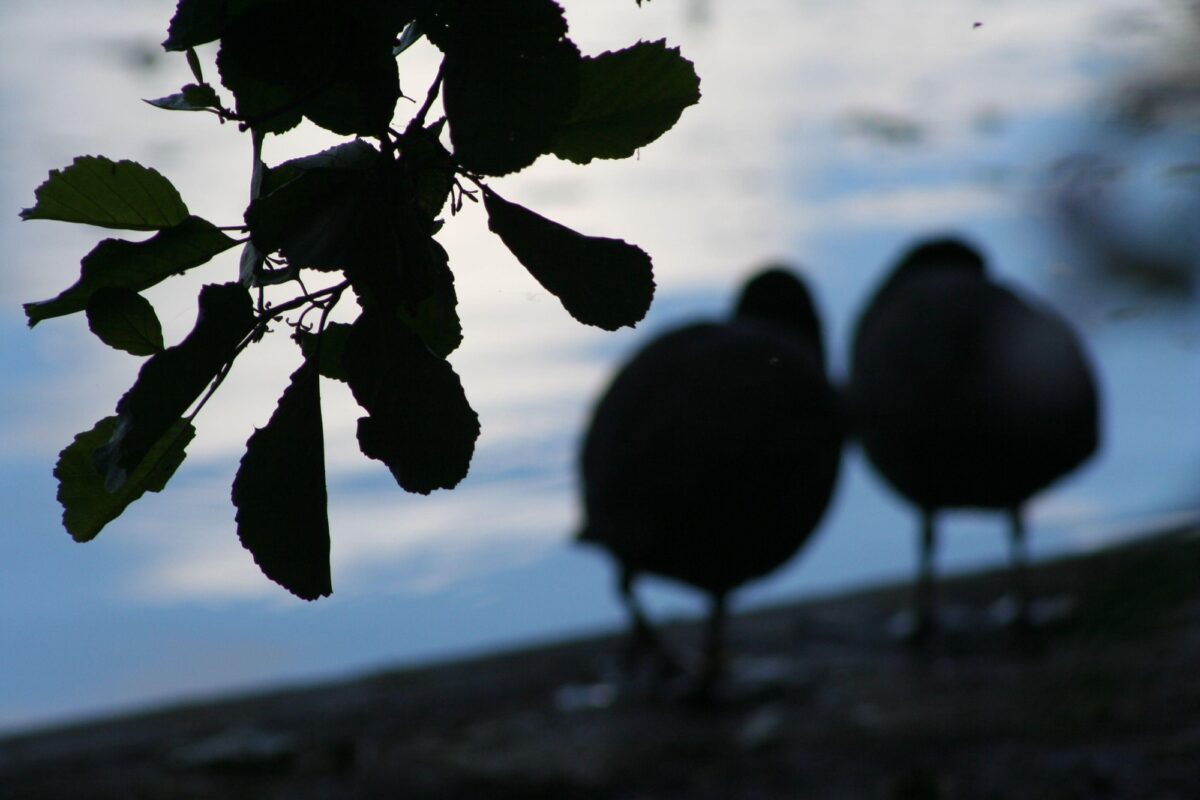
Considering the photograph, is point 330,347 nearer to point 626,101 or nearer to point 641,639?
point 626,101

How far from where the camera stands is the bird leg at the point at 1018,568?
21.7ft

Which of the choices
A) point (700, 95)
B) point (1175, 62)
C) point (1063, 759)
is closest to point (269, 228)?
point (700, 95)

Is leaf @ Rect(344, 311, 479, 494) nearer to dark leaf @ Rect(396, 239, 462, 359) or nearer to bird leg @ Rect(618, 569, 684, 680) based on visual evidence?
dark leaf @ Rect(396, 239, 462, 359)

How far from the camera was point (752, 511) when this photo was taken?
17.6 feet

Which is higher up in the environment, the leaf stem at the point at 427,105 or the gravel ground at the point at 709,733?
the leaf stem at the point at 427,105

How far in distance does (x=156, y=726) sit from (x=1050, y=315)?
4.97 m

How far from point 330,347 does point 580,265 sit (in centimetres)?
22

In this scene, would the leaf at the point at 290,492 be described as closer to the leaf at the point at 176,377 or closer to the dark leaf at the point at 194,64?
the leaf at the point at 176,377

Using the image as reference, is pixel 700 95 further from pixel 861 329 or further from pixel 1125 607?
pixel 861 329

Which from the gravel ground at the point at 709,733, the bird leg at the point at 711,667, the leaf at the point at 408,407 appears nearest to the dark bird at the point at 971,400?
the gravel ground at the point at 709,733

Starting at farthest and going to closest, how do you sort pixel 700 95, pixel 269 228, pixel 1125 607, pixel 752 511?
pixel 752 511 < pixel 1125 607 < pixel 700 95 < pixel 269 228

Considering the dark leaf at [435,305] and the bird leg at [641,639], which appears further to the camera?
the bird leg at [641,639]

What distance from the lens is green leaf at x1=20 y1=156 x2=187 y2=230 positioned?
90 cm

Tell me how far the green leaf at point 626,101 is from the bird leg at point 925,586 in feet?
19.7
